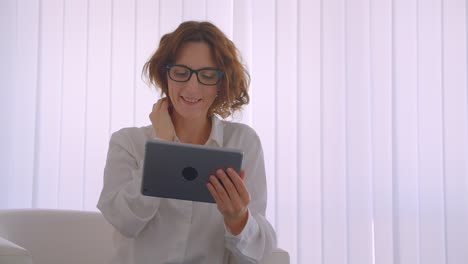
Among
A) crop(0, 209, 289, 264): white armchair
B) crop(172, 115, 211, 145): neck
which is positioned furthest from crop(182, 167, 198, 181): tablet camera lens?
crop(0, 209, 289, 264): white armchair

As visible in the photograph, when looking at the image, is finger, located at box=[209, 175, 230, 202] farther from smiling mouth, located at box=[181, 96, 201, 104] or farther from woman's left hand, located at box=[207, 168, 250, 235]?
smiling mouth, located at box=[181, 96, 201, 104]

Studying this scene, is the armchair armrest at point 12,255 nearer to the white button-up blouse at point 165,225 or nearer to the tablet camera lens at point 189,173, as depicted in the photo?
the white button-up blouse at point 165,225

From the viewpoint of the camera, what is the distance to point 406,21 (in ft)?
10.0

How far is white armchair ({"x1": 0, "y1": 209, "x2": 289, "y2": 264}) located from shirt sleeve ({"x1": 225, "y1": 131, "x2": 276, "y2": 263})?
59 cm

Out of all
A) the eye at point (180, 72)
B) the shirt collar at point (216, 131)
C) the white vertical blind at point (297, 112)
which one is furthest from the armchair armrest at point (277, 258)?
the white vertical blind at point (297, 112)

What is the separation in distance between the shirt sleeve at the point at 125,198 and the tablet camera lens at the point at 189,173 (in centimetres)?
23

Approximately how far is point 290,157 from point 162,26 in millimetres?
883

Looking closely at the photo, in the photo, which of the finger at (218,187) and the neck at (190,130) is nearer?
the finger at (218,187)

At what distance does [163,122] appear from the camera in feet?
5.68

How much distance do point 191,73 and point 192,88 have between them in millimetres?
43

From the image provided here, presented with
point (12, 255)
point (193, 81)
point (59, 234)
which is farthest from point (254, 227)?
point (59, 234)

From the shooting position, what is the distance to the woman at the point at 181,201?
1610mm

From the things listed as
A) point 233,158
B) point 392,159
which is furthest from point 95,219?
point 392,159

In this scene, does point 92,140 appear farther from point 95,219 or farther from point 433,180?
point 433,180
